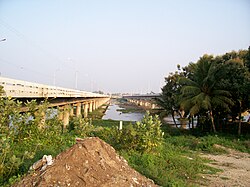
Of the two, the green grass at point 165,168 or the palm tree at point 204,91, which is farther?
the palm tree at point 204,91

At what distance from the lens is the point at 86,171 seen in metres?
5.75

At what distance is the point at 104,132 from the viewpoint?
44.3 ft

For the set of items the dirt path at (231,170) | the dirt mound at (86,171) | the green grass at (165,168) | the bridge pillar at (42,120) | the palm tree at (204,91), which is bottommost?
the dirt path at (231,170)

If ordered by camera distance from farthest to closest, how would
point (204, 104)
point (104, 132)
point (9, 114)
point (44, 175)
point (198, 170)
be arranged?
point (204, 104) < point (104, 132) < point (198, 170) < point (9, 114) < point (44, 175)

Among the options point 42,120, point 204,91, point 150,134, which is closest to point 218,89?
point 204,91

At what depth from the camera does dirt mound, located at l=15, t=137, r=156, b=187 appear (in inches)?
216

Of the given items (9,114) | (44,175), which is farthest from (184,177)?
(9,114)

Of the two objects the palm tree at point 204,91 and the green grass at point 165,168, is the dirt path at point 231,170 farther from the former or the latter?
the palm tree at point 204,91

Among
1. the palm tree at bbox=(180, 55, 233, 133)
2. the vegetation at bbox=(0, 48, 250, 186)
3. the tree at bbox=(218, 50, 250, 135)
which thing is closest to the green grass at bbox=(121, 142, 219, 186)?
the vegetation at bbox=(0, 48, 250, 186)

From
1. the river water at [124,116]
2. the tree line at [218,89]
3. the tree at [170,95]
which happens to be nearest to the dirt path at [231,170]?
the tree line at [218,89]

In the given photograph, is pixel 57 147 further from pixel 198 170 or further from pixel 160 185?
pixel 198 170

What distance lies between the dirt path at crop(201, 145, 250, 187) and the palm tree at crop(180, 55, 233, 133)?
6.15 metres

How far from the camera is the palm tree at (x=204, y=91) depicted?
65.7ft

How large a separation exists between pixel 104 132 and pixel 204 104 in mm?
9750
